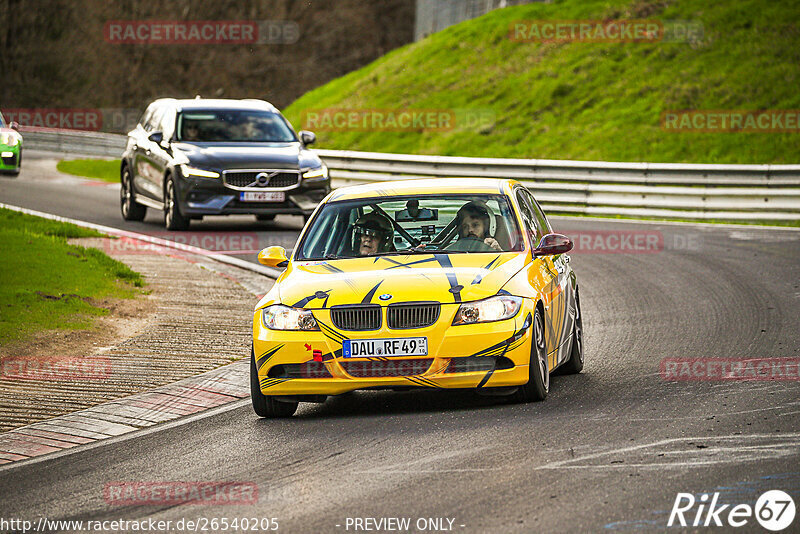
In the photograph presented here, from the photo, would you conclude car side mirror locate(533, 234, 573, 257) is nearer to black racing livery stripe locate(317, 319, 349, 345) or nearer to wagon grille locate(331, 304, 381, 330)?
wagon grille locate(331, 304, 381, 330)

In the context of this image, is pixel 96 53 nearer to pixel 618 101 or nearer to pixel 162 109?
pixel 618 101

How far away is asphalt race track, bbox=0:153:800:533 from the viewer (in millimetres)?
6137

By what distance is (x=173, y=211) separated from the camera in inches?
797

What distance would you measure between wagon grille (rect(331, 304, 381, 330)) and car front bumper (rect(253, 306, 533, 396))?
0.05 metres

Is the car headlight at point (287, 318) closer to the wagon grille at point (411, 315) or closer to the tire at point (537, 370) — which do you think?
the wagon grille at point (411, 315)

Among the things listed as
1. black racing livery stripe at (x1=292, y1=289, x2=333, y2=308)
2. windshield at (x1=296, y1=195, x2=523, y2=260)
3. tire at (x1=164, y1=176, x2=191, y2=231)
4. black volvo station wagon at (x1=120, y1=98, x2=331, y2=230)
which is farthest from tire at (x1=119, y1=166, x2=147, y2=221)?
black racing livery stripe at (x1=292, y1=289, x2=333, y2=308)

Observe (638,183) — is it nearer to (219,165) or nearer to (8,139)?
(219,165)

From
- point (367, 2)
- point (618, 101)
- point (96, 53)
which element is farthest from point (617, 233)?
point (96, 53)

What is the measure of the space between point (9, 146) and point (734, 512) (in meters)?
23.4

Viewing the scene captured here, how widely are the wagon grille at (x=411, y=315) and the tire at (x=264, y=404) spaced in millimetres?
1011

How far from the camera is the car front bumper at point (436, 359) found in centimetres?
817

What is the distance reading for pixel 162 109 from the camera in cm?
2203

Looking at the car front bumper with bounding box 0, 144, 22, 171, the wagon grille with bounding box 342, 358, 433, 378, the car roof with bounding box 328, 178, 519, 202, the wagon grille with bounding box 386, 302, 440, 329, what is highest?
the car roof with bounding box 328, 178, 519, 202

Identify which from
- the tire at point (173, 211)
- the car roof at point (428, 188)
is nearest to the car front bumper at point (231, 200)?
the tire at point (173, 211)
